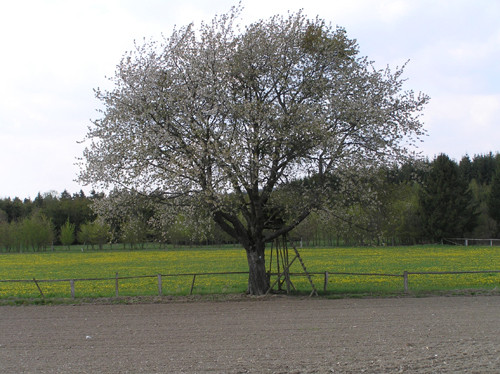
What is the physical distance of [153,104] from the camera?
21172mm

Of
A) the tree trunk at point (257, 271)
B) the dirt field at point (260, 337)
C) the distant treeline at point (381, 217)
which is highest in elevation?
the distant treeline at point (381, 217)

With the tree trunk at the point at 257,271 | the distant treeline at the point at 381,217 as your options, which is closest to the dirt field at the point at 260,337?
the tree trunk at the point at 257,271

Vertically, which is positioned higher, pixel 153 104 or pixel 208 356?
pixel 153 104

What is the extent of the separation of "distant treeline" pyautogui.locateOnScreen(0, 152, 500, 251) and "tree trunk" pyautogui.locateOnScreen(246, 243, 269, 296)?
87.0 inches

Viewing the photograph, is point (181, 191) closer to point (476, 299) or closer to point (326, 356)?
point (326, 356)

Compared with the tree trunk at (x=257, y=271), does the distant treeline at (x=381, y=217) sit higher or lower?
higher

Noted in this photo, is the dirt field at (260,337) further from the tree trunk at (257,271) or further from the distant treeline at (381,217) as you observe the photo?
the distant treeline at (381,217)

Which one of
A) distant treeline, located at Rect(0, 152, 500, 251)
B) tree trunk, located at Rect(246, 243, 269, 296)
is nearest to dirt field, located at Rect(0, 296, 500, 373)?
tree trunk, located at Rect(246, 243, 269, 296)

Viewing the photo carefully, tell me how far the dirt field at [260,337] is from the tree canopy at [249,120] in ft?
16.3

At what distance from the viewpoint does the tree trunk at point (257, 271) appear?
921 inches

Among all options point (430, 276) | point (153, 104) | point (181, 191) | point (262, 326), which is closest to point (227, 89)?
point (153, 104)

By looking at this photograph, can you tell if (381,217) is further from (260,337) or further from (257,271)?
(260,337)

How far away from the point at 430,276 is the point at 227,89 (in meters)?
19.8

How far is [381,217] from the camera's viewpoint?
2227 cm
